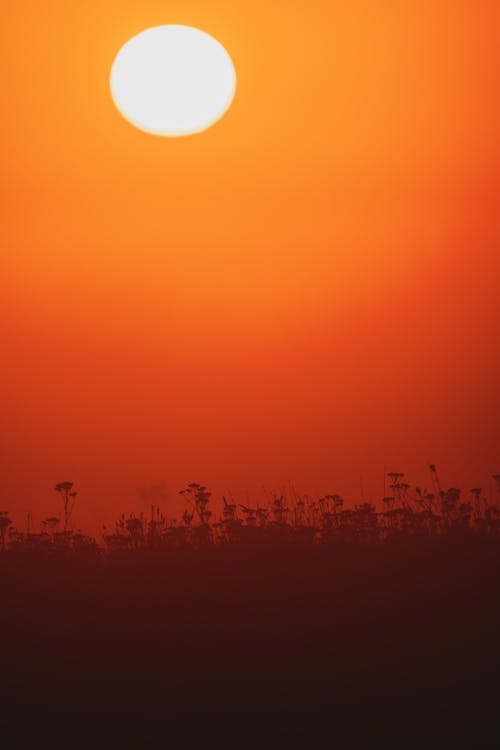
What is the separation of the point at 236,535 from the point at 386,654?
154 centimetres

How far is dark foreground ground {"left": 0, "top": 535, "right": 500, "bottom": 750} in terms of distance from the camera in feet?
11.5

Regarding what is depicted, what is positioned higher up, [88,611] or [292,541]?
[292,541]

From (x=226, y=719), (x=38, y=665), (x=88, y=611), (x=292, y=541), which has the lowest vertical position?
(x=226, y=719)

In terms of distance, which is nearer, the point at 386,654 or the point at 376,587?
the point at 386,654

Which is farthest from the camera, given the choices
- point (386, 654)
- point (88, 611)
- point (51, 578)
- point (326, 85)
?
point (326, 85)

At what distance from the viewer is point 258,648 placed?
3.94m

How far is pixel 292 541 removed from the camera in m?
5.03

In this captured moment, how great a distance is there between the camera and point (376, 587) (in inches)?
173

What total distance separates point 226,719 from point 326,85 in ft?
42.8

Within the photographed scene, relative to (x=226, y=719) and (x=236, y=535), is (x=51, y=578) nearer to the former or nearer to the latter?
(x=236, y=535)

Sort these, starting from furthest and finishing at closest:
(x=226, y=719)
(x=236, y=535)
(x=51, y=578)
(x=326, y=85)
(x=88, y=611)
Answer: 1. (x=326, y=85)
2. (x=236, y=535)
3. (x=51, y=578)
4. (x=88, y=611)
5. (x=226, y=719)

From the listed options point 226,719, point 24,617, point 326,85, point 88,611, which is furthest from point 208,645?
point 326,85

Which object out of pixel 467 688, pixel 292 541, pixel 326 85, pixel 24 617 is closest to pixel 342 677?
pixel 467 688

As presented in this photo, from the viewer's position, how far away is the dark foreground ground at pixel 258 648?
3.49 m
